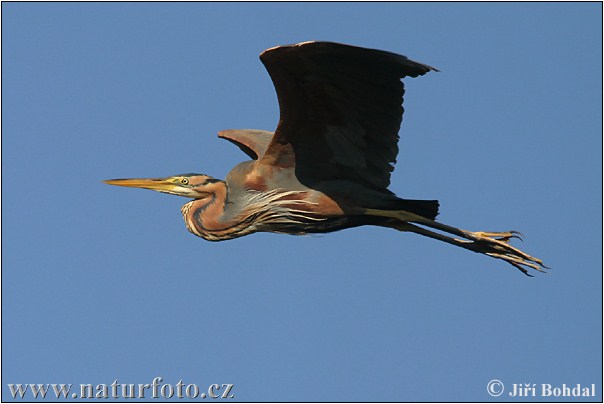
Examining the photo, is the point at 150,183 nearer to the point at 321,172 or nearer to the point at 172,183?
the point at 172,183

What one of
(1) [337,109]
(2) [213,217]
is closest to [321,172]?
(1) [337,109]

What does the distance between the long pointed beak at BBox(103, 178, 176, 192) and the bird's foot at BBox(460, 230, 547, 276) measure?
3.04m

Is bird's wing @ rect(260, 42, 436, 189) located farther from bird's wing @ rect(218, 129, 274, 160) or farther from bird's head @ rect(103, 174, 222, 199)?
bird's wing @ rect(218, 129, 274, 160)

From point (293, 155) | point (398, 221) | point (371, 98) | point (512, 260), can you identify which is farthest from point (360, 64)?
point (512, 260)

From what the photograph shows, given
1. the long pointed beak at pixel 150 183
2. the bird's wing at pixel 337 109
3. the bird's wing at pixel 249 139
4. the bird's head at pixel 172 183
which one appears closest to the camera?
the bird's wing at pixel 337 109

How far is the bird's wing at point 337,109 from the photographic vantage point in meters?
11.2

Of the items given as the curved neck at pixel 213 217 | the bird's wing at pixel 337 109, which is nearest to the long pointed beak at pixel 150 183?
the curved neck at pixel 213 217

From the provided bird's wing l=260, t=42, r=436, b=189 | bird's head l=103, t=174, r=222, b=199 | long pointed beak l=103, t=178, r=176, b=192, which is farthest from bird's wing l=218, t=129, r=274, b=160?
bird's wing l=260, t=42, r=436, b=189

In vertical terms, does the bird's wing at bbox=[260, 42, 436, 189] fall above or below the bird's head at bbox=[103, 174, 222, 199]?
above

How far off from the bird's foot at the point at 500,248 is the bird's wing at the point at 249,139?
2.38 m

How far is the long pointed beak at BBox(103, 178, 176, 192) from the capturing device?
42.3 feet

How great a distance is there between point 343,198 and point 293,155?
64 cm

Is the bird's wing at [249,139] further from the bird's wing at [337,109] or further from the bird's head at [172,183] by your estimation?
the bird's wing at [337,109]

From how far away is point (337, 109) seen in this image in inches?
465
